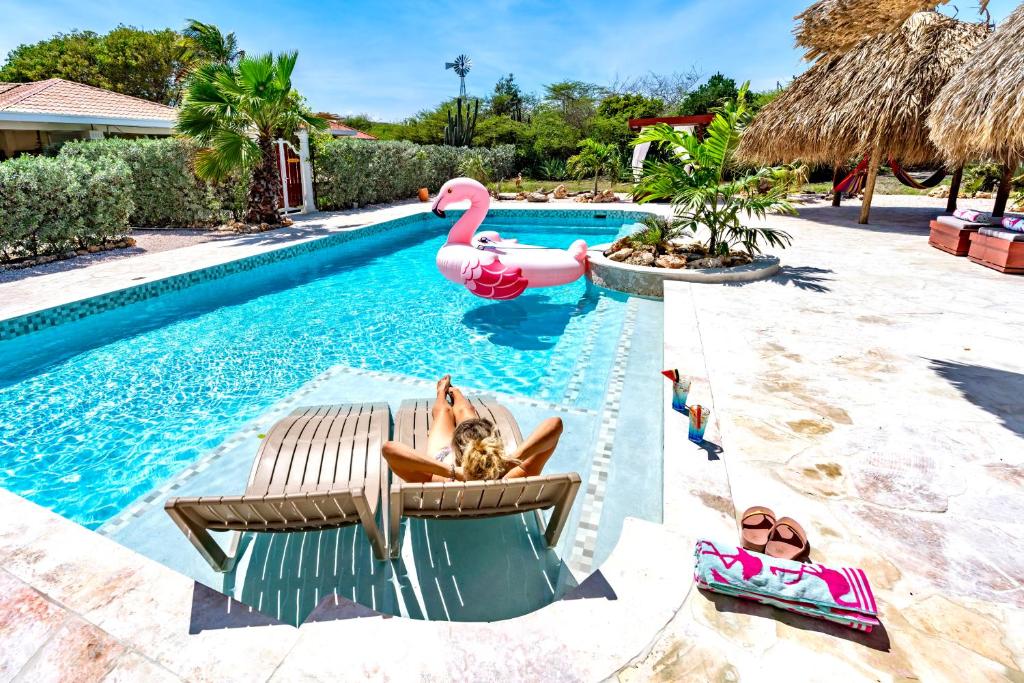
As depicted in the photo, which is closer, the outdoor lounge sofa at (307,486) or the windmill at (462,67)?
the outdoor lounge sofa at (307,486)

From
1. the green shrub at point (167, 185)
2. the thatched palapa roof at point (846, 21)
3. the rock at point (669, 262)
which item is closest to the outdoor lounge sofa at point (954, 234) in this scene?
the rock at point (669, 262)

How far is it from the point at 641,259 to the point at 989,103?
6.33 m

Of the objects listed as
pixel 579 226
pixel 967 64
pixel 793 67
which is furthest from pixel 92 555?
pixel 793 67

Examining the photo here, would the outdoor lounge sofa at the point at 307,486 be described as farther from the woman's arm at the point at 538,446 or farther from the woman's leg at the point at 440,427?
the woman's arm at the point at 538,446

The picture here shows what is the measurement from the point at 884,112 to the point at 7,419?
16654 millimetres

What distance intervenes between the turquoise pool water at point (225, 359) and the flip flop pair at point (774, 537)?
99.8 inches

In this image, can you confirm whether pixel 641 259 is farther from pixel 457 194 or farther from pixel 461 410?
pixel 461 410

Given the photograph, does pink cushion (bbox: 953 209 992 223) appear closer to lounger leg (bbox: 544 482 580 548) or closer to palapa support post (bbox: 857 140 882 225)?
palapa support post (bbox: 857 140 882 225)

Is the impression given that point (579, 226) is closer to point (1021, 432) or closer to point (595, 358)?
point (595, 358)

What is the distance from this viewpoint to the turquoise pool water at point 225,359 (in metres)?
4.38

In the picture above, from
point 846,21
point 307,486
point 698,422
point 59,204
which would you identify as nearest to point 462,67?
point 846,21

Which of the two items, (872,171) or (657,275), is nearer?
(657,275)

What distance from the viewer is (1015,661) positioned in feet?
6.89

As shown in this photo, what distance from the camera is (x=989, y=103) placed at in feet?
28.3
